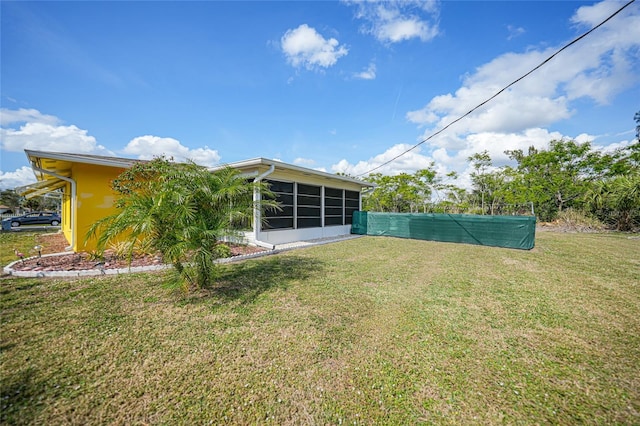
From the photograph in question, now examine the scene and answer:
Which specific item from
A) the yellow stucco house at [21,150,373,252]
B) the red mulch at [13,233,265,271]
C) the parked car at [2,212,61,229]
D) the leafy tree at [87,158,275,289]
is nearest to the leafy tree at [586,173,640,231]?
the yellow stucco house at [21,150,373,252]

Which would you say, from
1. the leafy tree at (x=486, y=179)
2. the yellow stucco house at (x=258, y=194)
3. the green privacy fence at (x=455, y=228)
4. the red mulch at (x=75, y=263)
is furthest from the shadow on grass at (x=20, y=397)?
the leafy tree at (x=486, y=179)

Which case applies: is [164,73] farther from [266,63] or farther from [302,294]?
[302,294]

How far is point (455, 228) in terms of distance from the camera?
10070mm

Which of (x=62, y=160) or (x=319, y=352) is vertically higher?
(x=62, y=160)

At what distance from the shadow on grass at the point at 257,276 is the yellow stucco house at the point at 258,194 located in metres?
0.95

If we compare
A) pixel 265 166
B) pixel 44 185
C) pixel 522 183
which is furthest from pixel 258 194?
pixel 522 183

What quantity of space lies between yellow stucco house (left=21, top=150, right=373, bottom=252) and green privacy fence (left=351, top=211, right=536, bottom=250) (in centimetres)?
150

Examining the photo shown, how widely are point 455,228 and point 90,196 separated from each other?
1261 centimetres

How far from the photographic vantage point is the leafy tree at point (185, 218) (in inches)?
134

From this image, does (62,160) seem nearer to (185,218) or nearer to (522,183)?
(185,218)

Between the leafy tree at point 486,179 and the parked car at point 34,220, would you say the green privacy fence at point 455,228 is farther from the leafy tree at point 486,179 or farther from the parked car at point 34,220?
the parked car at point 34,220

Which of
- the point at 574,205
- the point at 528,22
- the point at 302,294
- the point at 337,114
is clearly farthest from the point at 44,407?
the point at 574,205

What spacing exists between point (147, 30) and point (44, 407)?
755 centimetres

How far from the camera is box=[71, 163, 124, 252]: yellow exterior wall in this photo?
21.3 feet
